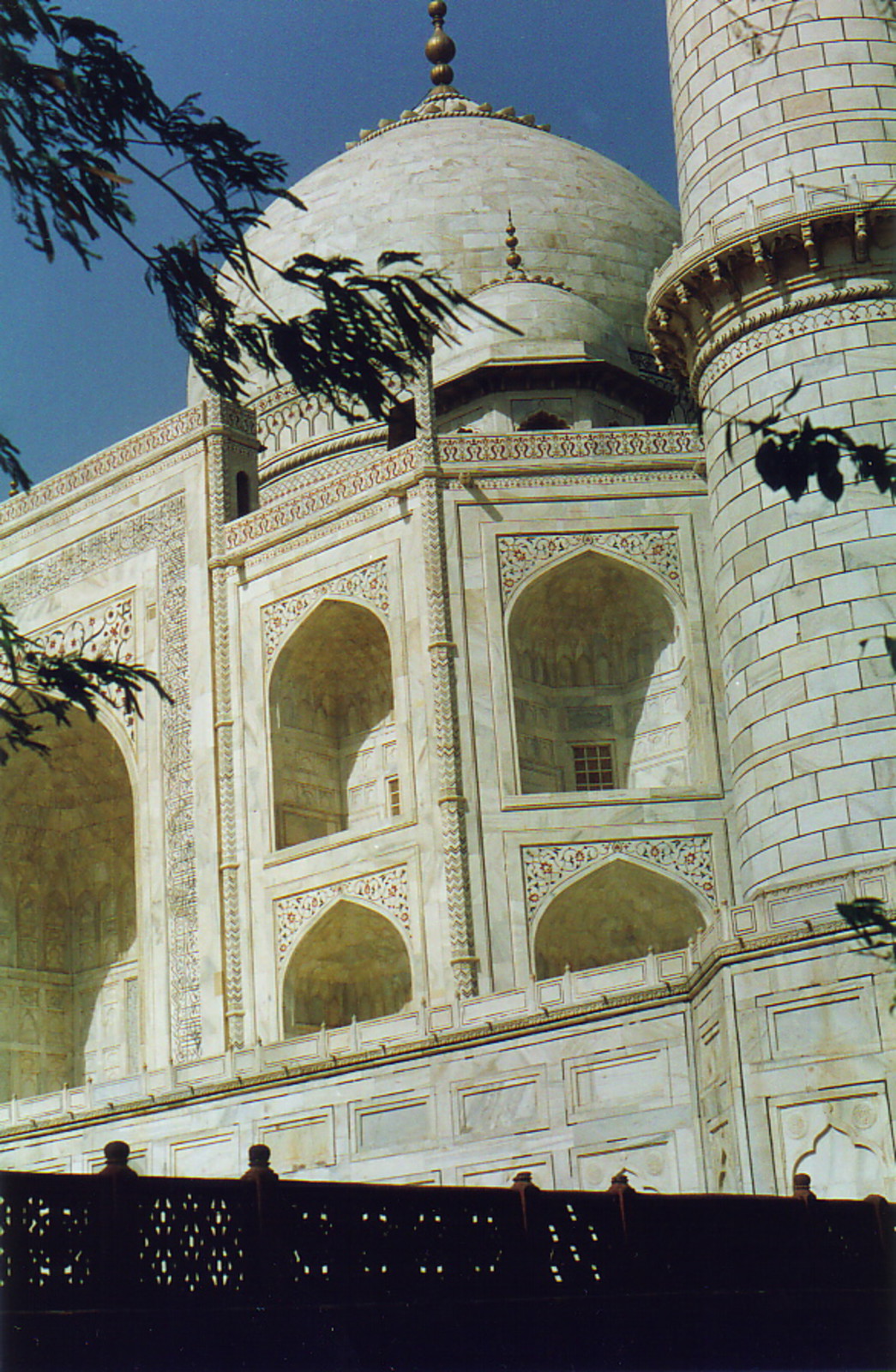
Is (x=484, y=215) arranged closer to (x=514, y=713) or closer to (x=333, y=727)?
(x=333, y=727)

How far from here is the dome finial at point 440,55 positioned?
102 feet

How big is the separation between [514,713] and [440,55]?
17.0 m

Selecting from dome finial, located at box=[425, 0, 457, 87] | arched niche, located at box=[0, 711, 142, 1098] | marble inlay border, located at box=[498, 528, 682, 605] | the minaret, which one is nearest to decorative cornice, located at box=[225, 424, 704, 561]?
marble inlay border, located at box=[498, 528, 682, 605]

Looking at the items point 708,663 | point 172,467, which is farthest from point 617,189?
point 708,663

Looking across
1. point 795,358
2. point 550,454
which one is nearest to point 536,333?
point 550,454

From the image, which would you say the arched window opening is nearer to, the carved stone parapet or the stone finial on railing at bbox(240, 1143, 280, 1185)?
the carved stone parapet

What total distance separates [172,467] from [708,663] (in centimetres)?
658

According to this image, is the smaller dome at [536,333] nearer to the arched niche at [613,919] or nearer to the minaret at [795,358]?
the arched niche at [613,919]

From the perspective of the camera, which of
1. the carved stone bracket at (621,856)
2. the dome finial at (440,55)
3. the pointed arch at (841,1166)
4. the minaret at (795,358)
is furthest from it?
the dome finial at (440,55)

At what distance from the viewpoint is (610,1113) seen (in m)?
13.1

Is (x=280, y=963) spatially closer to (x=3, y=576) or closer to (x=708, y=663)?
(x=708, y=663)

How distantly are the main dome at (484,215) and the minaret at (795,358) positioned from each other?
1005cm

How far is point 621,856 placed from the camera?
1720 cm

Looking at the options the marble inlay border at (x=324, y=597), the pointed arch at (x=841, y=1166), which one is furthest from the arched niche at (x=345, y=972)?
the pointed arch at (x=841, y=1166)
